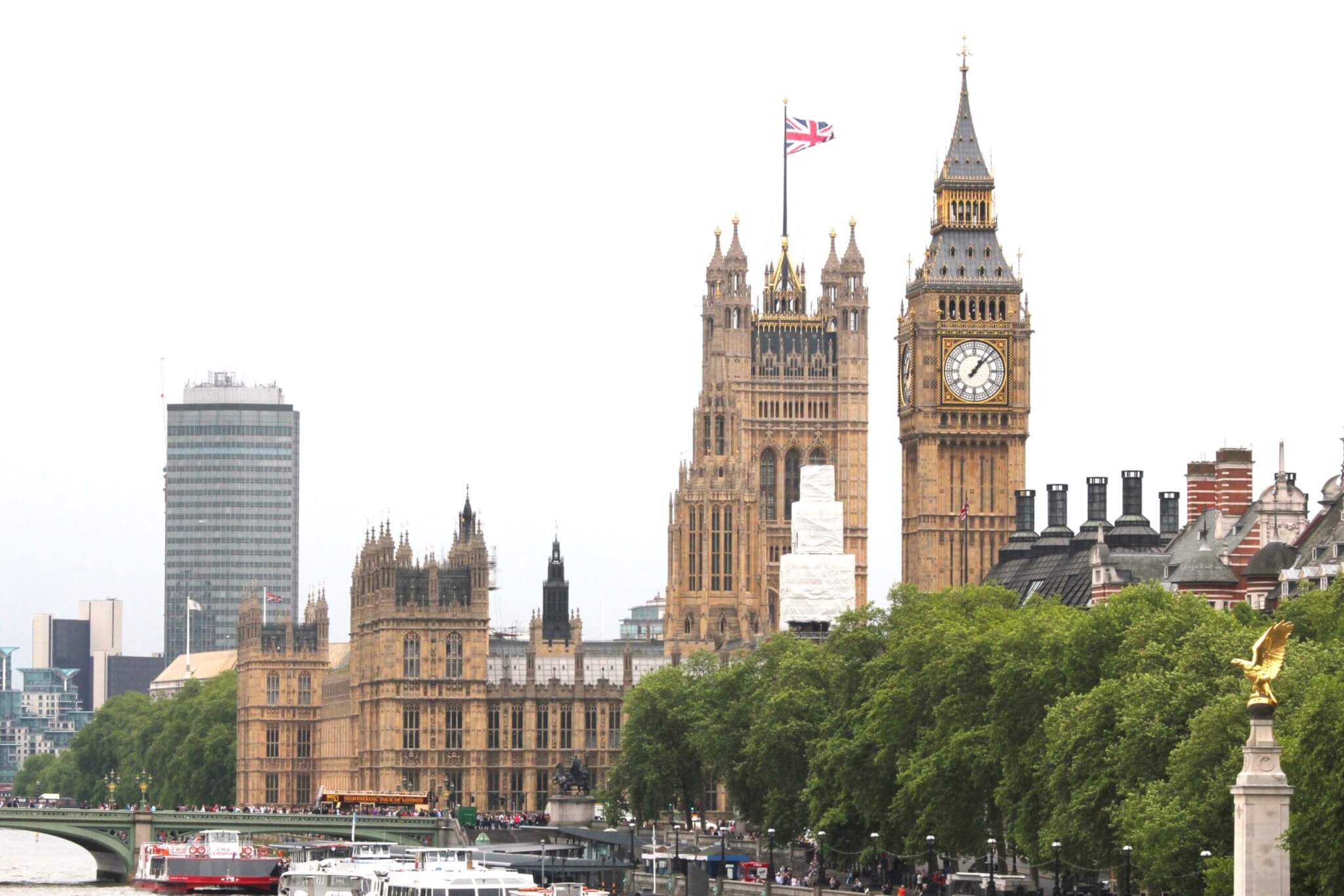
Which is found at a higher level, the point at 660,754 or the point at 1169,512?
the point at 1169,512

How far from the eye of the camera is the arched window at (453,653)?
632ft

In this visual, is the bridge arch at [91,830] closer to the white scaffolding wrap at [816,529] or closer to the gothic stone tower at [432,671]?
the gothic stone tower at [432,671]

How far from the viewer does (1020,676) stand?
107750mm

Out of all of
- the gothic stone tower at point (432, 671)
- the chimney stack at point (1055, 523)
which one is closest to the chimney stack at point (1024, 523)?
the chimney stack at point (1055, 523)

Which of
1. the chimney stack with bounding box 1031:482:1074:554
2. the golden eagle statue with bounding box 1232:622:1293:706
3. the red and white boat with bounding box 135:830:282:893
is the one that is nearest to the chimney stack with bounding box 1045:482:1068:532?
the chimney stack with bounding box 1031:482:1074:554

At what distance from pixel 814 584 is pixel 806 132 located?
84.4 ft

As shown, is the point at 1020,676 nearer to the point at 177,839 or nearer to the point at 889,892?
the point at 889,892

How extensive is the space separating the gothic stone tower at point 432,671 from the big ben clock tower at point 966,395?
991 inches

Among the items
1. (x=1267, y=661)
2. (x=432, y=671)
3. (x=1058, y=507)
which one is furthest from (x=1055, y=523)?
(x=1267, y=661)

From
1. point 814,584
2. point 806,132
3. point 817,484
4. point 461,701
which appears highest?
point 806,132

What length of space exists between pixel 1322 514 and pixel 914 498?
229 feet

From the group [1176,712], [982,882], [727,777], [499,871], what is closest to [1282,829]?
[1176,712]

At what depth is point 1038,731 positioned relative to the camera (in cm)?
10556

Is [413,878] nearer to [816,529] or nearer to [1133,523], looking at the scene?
[1133,523]
